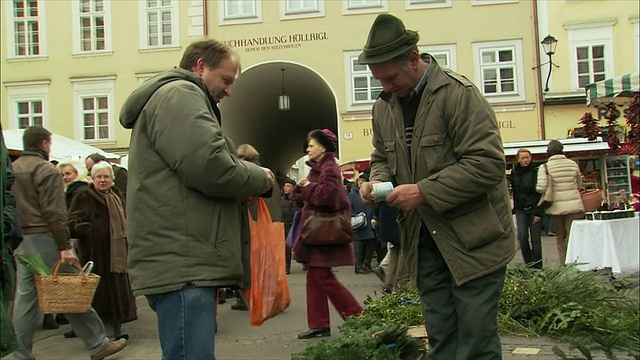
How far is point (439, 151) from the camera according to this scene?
3021 millimetres

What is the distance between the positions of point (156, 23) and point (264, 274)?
2240 centimetres

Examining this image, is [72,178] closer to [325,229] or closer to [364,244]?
[325,229]

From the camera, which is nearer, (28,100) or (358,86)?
(358,86)

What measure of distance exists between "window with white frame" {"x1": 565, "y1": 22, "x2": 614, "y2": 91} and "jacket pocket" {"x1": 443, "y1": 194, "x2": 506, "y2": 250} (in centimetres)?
2076

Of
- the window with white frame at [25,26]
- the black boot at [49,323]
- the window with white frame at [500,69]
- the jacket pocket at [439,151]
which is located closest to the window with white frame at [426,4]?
the window with white frame at [500,69]

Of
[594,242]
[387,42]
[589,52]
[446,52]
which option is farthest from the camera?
[446,52]

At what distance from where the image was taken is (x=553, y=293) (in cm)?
567

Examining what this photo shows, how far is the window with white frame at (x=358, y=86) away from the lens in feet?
74.5

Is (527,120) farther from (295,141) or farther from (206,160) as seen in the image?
(206,160)

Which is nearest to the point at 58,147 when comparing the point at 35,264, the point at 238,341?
the point at 238,341

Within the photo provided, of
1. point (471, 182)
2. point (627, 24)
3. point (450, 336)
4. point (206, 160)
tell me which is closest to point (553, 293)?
point (450, 336)

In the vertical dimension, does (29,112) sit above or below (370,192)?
above

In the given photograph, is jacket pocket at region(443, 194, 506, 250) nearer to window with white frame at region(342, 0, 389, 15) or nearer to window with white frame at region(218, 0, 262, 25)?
window with white frame at region(342, 0, 389, 15)

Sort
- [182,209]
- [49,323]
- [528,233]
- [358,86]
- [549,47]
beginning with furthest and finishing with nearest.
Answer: [358,86], [549,47], [528,233], [49,323], [182,209]
